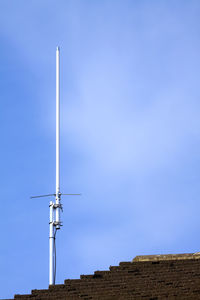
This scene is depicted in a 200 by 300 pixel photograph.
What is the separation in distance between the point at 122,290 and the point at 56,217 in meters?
4.89

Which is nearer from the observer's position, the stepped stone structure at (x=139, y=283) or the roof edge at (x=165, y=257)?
the stepped stone structure at (x=139, y=283)

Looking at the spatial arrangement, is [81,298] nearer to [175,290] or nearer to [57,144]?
[175,290]

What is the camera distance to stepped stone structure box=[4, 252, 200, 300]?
52.1 feet

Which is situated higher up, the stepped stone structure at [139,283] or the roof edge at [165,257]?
the roof edge at [165,257]

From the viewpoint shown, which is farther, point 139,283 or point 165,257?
point 165,257

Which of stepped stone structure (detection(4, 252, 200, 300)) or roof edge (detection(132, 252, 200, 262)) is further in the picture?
roof edge (detection(132, 252, 200, 262))

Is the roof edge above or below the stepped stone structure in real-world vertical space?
above

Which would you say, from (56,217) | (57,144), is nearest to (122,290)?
(56,217)

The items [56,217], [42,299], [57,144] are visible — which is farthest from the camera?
[57,144]

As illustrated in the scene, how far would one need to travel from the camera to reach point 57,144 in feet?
71.0

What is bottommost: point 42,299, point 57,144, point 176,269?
point 42,299

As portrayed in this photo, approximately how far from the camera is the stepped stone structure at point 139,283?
15867mm

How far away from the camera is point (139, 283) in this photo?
1642cm

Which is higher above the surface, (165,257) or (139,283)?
(165,257)
